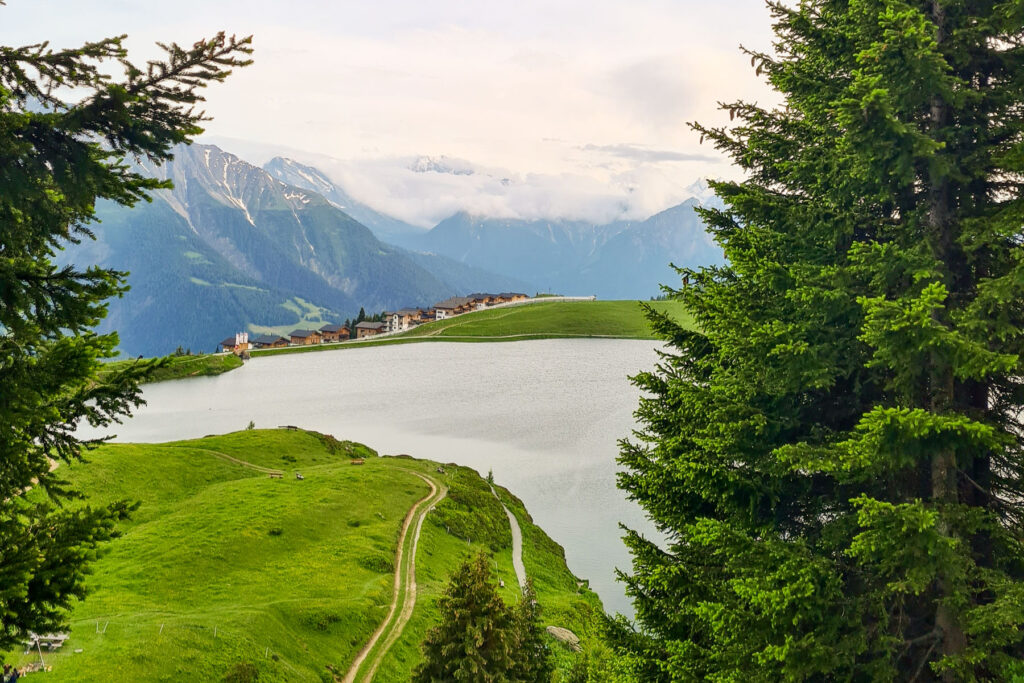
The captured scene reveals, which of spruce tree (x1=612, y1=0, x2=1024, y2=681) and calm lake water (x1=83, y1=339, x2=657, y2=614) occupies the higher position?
spruce tree (x1=612, y1=0, x2=1024, y2=681)

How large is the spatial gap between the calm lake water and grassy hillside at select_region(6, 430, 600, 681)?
6272mm

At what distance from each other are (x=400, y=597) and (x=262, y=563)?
11604 mm

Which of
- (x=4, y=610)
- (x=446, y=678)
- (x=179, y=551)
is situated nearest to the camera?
(x=4, y=610)

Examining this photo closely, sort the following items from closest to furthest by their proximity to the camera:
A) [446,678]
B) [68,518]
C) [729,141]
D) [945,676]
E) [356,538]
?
[68,518], [945,676], [729,141], [446,678], [356,538]

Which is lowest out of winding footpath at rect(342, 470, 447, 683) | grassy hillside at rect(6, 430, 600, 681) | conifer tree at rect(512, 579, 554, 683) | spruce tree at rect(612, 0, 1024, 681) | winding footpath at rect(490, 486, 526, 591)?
winding footpath at rect(490, 486, 526, 591)

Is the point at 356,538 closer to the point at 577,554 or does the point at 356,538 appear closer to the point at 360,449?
the point at 577,554

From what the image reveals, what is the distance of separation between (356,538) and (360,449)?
134 feet

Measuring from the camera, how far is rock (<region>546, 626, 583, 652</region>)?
41562mm

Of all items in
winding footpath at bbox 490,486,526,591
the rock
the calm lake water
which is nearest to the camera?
the rock

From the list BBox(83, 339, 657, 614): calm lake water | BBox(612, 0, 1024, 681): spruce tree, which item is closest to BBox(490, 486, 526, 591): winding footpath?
BBox(83, 339, 657, 614): calm lake water

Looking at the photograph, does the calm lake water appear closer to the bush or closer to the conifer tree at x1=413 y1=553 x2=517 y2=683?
the bush

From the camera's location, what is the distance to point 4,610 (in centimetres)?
669

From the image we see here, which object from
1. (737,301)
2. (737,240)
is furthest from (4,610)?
(737,240)

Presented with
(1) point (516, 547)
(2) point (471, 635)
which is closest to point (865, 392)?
(2) point (471, 635)
